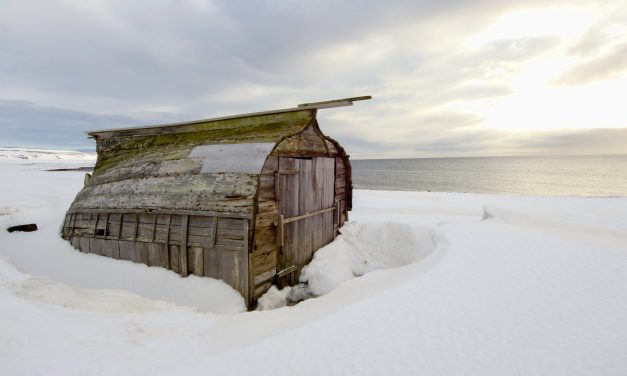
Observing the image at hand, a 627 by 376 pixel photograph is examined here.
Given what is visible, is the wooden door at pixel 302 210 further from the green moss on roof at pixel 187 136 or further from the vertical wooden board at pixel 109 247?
the vertical wooden board at pixel 109 247

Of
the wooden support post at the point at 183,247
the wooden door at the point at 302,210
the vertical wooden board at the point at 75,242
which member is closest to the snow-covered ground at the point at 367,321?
the wooden support post at the point at 183,247

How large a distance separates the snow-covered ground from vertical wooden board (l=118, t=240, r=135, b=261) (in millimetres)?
258

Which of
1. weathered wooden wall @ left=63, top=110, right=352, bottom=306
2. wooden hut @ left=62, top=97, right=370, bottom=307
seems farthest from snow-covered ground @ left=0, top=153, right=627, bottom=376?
wooden hut @ left=62, top=97, right=370, bottom=307

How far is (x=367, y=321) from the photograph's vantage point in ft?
15.8

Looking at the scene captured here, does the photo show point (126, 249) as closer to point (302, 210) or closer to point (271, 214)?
point (271, 214)

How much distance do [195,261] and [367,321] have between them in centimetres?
564

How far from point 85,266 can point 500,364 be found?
11.7 meters

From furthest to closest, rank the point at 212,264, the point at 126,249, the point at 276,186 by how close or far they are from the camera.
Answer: the point at 126,249 → the point at 276,186 → the point at 212,264

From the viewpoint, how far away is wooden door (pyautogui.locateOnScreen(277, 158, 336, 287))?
9594 mm

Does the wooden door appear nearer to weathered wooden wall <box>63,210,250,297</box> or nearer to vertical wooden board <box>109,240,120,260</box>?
weathered wooden wall <box>63,210,250,297</box>

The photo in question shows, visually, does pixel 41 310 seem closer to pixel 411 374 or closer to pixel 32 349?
pixel 32 349

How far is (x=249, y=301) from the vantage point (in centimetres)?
801

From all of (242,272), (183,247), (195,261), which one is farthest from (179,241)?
(242,272)

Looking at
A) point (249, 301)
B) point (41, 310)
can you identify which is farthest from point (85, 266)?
point (249, 301)
